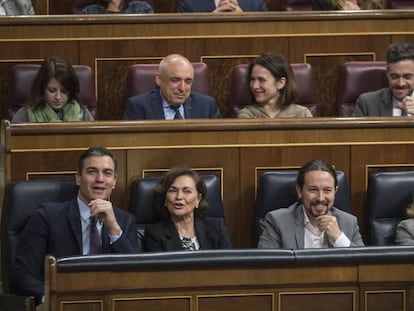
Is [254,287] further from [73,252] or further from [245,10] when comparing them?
[245,10]

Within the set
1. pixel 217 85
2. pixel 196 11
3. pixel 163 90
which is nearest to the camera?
pixel 163 90

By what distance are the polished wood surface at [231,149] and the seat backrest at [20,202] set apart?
85 mm

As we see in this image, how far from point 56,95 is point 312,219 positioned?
79 centimetres

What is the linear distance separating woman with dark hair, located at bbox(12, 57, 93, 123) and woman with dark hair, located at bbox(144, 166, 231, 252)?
1.70 ft

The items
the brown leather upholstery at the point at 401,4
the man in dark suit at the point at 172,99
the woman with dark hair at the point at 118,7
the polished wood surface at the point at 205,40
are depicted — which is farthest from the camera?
the brown leather upholstery at the point at 401,4

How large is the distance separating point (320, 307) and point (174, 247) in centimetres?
55

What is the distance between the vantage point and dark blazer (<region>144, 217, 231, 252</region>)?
8.61 feet

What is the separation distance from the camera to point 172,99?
3.09m

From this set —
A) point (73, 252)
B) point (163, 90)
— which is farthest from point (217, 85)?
point (73, 252)

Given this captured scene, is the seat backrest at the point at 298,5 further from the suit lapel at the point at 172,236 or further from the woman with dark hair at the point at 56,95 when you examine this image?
the suit lapel at the point at 172,236

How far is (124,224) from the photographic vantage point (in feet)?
8.54

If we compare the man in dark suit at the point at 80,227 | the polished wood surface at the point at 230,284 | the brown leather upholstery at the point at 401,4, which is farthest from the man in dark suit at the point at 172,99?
the brown leather upholstery at the point at 401,4

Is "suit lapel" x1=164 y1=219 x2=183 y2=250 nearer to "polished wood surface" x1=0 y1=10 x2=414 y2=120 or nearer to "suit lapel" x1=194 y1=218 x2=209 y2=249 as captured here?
"suit lapel" x1=194 y1=218 x2=209 y2=249

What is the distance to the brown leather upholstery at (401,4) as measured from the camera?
431 cm
